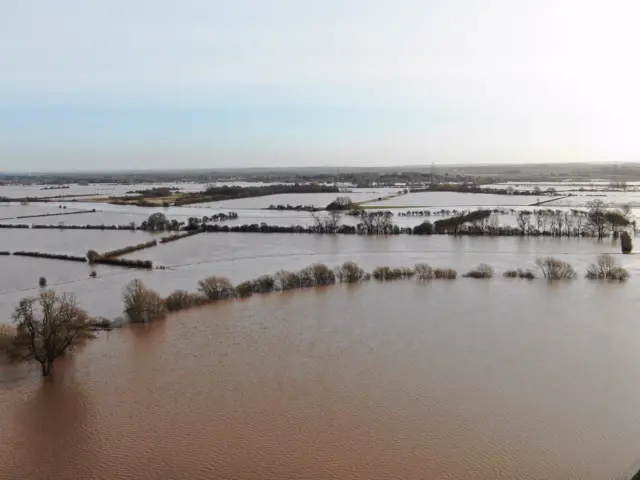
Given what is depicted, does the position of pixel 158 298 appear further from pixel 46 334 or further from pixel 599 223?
pixel 599 223

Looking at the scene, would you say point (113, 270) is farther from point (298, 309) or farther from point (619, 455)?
point (619, 455)

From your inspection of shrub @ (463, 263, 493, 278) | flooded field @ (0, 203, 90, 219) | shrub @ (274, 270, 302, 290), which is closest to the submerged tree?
flooded field @ (0, 203, 90, 219)

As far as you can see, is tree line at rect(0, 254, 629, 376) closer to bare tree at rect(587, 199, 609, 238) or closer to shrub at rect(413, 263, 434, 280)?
shrub at rect(413, 263, 434, 280)

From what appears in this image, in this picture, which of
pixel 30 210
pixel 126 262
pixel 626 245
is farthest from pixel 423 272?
pixel 30 210

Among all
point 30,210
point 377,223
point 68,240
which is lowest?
point 68,240

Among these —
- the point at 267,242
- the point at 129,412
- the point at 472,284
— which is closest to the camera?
the point at 129,412

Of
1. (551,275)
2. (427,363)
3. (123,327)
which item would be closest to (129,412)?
(123,327)
